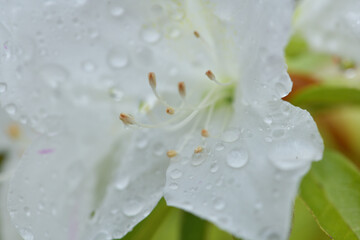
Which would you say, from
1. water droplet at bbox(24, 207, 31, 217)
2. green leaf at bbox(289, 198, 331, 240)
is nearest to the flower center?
water droplet at bbox(24, 207, 31, 217)

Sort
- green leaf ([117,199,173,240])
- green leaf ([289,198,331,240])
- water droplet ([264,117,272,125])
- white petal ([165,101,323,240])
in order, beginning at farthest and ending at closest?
green leaf ([289,198,331,240]), green leaf ([117,199,173,240]), water droplet ([264,117,272,125]), white petal ([165,101,323,240])

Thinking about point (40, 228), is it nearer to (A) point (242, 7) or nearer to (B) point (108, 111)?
(B) point (108, 111)

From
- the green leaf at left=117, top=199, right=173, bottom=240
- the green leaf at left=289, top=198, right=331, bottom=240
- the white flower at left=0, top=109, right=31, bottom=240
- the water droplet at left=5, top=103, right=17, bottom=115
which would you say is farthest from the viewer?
the green leaf at left=289, top=198, right=331, bottom=240

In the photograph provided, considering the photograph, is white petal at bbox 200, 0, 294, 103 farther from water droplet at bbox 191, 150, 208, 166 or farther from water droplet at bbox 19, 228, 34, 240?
water droplet at bbox 19, 228, 34, 240

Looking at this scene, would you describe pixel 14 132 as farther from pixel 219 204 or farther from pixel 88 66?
pixel 219 204

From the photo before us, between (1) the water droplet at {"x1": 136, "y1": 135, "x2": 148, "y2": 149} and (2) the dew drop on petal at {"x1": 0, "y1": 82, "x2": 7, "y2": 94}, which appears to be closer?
(2) the dew drop on petal at {"x1": 0, "y1": 82, "x2": 7, "y2": 94}

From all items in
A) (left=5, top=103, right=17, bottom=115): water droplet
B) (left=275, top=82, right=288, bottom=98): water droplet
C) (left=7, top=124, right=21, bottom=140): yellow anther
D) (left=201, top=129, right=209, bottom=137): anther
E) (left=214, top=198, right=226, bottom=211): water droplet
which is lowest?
(left=7, top=124, right=21, bottom=140): yellow anther

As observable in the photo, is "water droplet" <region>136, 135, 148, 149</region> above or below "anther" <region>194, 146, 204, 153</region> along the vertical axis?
below
